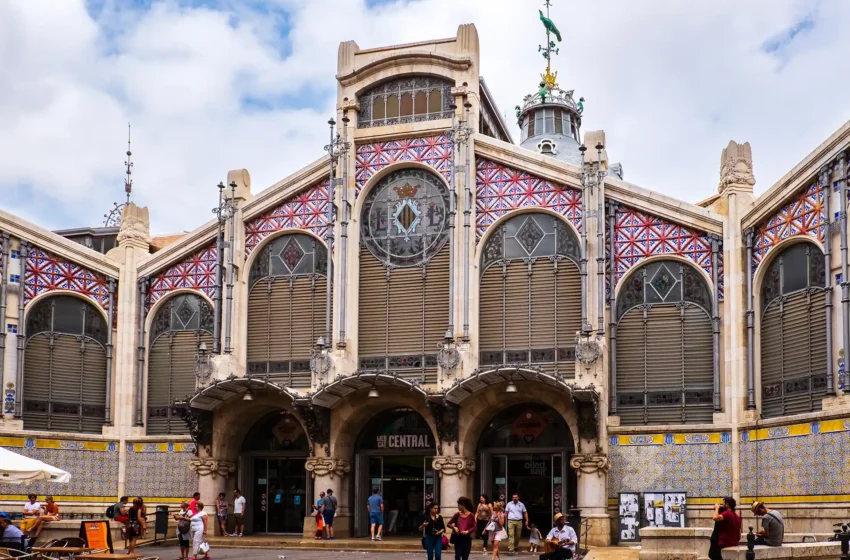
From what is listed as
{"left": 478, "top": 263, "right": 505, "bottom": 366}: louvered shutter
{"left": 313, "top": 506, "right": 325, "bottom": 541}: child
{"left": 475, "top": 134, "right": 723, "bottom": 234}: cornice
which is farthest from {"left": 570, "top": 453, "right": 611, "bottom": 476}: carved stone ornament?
{"left": 313, "top": 506, "right": 325, "bottom": 541}: child

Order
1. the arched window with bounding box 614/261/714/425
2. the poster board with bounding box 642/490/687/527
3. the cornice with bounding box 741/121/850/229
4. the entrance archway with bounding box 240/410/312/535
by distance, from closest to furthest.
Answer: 1. the cornice with bounding box 741/121/850/229
2. the poster board with bounding box 642/490/687/527
3. the arched window with bounding box 614/261/714/425
4. the entrance archway with bounding box 240/410/312/535

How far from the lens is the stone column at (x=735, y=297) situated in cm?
3400

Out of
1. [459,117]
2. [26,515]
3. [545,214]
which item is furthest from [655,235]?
[26,515]

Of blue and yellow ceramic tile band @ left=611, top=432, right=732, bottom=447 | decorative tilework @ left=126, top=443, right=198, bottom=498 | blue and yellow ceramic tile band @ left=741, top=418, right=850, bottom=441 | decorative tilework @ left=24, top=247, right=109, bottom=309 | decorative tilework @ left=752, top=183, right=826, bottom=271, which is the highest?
decorative tilework @ left=752, top=183, right=826, bottom=271

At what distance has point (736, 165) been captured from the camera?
35.3 m

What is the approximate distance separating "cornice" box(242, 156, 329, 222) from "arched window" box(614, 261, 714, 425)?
424 inches

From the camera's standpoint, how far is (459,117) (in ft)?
126

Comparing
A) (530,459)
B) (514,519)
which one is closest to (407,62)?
(530,459)

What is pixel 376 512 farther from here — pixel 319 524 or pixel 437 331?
pixel 437 331

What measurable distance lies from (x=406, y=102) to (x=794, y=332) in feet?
48.0

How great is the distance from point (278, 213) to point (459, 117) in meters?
6.87

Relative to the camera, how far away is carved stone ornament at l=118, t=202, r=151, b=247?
136ft

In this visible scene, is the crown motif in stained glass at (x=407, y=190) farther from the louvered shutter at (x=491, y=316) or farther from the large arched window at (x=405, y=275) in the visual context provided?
→ the louvered shutter at (x=491, y=316)

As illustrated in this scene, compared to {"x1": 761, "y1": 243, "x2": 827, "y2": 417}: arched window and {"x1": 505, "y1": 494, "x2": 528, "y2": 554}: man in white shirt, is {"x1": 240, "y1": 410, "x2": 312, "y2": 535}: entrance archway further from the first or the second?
{"x1": 761, "y1": 243, "x2": 827, "y2": 417}: arched window
